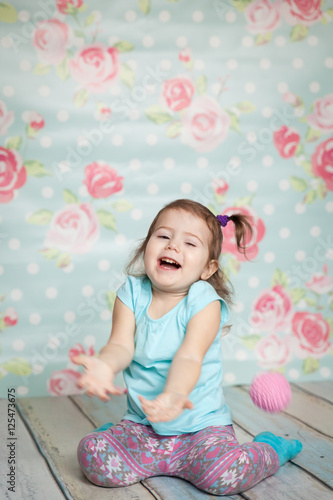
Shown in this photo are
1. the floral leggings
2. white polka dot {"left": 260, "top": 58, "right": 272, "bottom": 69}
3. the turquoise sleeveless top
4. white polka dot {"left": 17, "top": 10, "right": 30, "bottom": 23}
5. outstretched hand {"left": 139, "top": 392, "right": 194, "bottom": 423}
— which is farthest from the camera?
white polka dot {"left": 260, "top": 58, "right": 272, "bottom": 69}

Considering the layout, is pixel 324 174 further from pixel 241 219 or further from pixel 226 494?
pixel 226 494

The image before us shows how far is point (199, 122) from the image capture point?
1824 millimetres

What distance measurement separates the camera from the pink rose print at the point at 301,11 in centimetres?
187

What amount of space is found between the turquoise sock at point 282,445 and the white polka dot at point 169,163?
2.60 feet

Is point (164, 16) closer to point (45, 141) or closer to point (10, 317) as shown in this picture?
point (45, 141)

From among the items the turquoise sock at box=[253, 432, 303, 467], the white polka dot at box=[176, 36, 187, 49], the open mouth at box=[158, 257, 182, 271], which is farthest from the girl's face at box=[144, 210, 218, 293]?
the white polka dot at box=[176, 36, 187, 49]

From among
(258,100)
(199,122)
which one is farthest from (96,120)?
(258,100)

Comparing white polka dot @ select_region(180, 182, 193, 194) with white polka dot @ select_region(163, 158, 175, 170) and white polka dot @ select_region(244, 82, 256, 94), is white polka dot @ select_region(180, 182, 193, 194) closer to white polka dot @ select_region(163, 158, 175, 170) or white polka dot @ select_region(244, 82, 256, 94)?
white polka dot @ select_region(163, 158, 175, 170)

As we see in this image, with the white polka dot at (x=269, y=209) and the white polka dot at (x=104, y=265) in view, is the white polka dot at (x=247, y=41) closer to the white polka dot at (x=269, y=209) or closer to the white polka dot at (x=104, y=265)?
the white polka dot at (x=269, y=209)

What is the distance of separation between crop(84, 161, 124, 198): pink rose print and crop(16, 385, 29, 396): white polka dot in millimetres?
554

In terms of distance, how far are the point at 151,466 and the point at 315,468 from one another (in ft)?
1.10

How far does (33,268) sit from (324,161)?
917 millimetres

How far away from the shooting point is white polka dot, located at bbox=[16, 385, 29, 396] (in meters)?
1.74

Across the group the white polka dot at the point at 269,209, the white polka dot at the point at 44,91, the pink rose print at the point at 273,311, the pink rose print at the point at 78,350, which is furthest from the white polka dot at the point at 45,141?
the pink rose print at the point at 273,311
